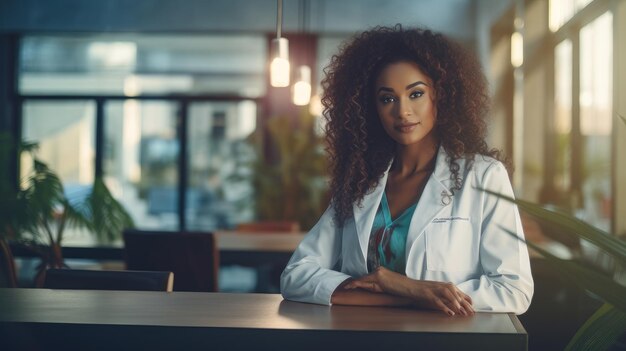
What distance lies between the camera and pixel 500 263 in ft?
5.76

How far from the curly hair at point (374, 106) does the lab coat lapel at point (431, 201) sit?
26 mm

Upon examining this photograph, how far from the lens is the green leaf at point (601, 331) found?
1.04 m

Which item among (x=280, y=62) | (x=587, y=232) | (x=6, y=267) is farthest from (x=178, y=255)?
(x=587, y=232)

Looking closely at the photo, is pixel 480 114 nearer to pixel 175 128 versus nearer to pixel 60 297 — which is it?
pixel 60 297

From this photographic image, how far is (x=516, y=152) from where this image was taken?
25.6ft

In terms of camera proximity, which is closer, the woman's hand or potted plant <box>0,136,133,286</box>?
the woman's hand

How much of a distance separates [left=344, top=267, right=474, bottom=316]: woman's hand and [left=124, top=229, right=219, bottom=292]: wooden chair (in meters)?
1.68

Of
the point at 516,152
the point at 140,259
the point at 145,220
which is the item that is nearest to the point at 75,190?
the point at 145,220

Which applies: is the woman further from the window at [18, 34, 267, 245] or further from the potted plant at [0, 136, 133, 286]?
the window at [18, 34, 267, 245]

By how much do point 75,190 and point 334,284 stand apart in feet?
26.4

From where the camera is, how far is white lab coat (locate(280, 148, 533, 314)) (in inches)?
68.6

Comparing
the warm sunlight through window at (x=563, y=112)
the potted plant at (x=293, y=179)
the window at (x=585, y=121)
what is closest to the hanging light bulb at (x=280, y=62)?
the window at (x=585, y=121)

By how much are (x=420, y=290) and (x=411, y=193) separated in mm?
335

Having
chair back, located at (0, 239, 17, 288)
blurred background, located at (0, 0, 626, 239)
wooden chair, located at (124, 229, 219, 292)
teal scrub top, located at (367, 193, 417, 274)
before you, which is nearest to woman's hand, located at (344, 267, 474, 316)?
teal scrub top, located at (367, 193, 417, 274)
